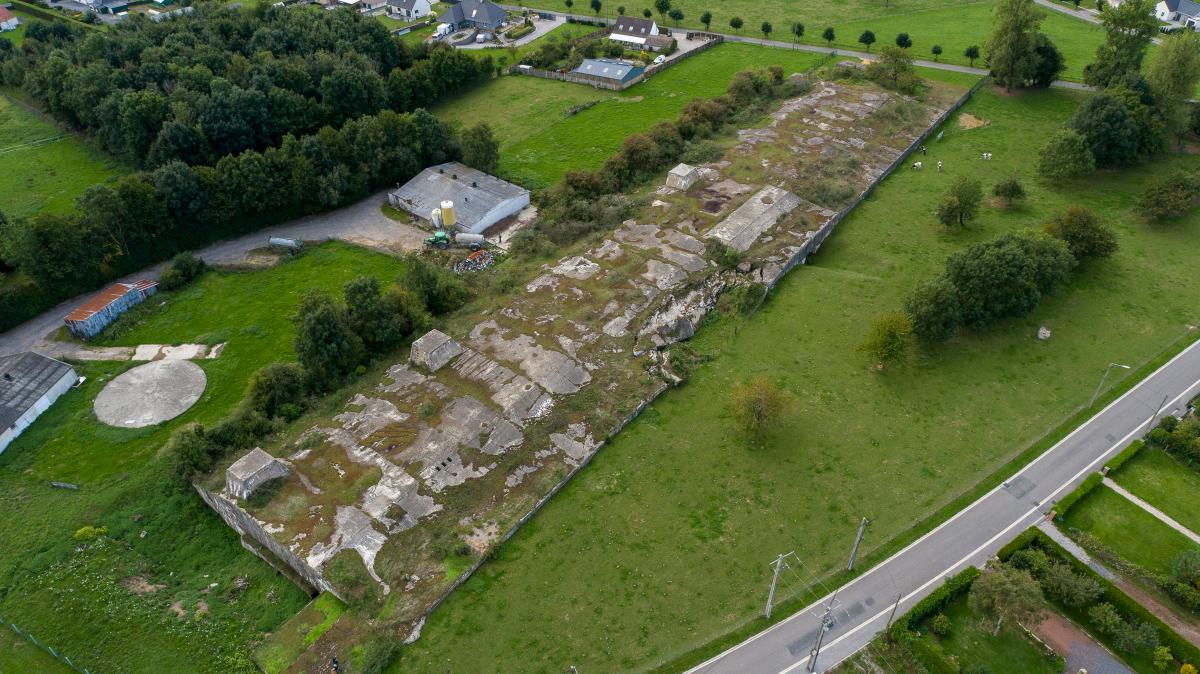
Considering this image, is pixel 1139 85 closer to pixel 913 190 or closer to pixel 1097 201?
pixel 1097 201

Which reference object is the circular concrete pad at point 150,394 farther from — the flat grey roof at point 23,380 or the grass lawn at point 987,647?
the grass lawn at point 987,647

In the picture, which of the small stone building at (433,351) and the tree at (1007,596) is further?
the small stone building at (433,351)

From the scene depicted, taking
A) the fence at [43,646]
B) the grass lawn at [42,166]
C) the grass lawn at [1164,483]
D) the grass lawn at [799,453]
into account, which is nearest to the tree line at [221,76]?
the grass lawn at [42,166]

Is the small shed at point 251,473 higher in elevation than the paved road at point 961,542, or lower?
higher

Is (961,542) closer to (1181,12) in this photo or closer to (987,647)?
(987,647)

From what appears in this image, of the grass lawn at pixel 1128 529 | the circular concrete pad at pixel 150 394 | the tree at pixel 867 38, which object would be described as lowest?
the grass lawn at pixel 1128 529

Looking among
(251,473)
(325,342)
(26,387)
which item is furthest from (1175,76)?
(26,387)

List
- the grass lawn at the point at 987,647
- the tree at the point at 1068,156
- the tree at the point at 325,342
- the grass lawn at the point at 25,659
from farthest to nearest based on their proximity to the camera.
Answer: the tree at the point at 1068,156 < the tree at the point at 325,342 < the grass lawn at the point at 25,659 < the grass lawn at the point at 987,647

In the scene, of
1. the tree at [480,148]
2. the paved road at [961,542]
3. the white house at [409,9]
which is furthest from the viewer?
the white house at [409,9]
